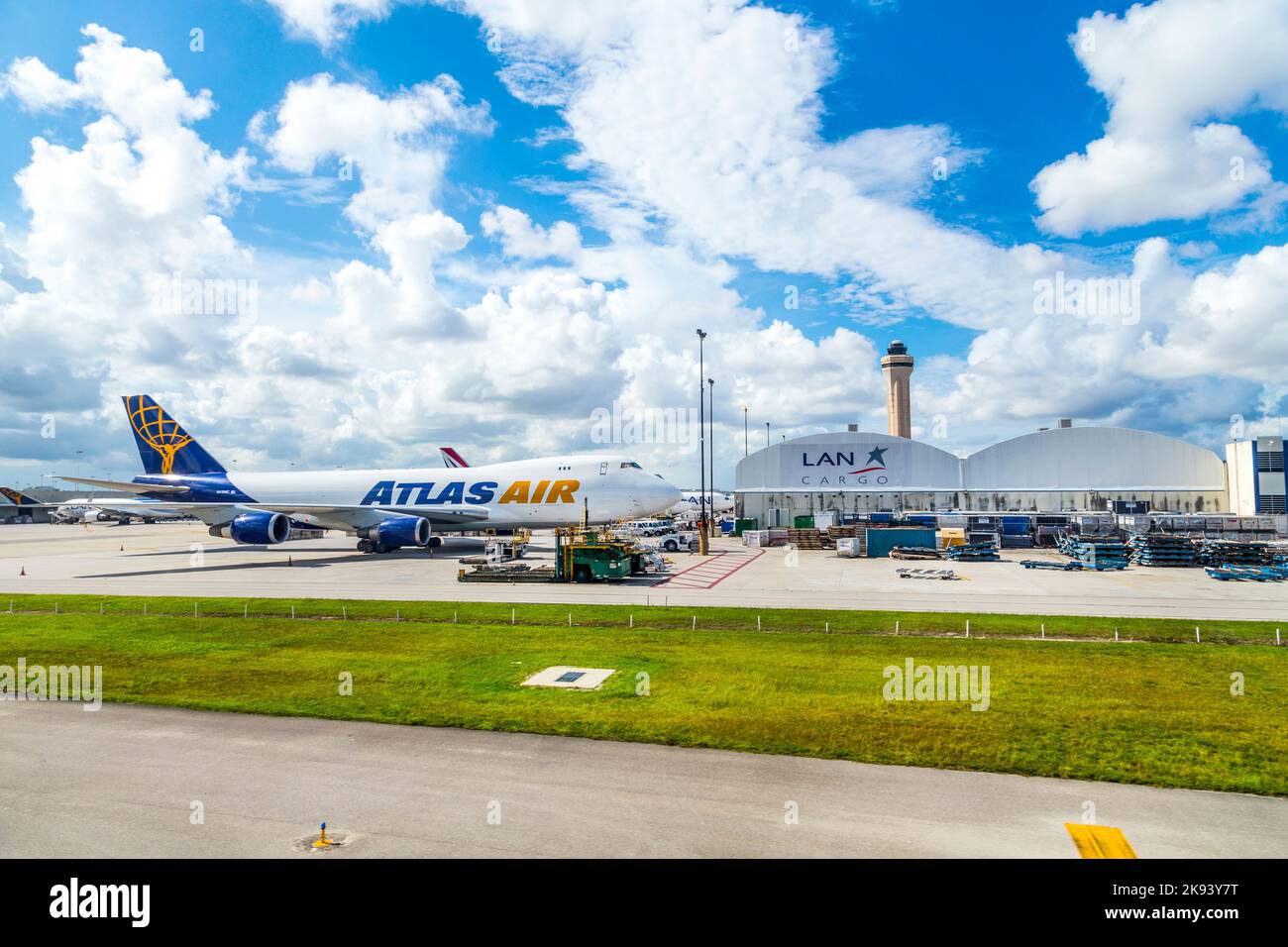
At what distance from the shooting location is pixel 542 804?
956 cm

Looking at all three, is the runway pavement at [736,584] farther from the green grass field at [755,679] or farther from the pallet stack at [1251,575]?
the green grass field at [755,679]

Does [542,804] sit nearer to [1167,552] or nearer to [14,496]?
[1167,552]

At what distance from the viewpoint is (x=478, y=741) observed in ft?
40.3

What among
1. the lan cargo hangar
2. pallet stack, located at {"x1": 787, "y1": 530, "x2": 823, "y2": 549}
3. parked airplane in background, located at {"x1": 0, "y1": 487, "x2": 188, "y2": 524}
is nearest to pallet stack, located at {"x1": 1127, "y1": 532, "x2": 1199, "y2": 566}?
pallet stack, located at {"x1": 787, "y1": 530, "x2": 823, "y2": 549}

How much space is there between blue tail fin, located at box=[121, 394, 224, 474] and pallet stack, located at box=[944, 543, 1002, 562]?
187ft

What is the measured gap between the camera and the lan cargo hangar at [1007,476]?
8425cm

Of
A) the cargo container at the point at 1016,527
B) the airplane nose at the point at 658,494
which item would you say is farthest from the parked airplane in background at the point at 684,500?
the cargo container at the point at 1016,527

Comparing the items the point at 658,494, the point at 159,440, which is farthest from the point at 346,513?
the point at 658,494

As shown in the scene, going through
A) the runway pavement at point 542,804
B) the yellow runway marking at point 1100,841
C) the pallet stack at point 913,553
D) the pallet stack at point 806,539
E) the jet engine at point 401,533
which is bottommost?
the yellow runway marking at point 1100,841

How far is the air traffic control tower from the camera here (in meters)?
151

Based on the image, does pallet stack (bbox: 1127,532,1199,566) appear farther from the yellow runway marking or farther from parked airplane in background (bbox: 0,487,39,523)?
parked airplane in background (bbox: 0,487,39,523)

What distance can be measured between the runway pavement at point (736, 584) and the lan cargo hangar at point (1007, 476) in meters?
38.5
